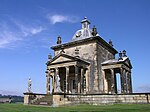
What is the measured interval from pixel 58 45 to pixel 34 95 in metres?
12.9

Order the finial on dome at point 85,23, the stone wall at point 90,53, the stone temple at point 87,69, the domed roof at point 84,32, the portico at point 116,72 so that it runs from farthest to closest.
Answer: the finial on dome at point 85,23
the domed roof at point 84,32
the stone wall at point 90,53
the portico at point 116,72
the stone temple at point 87,69

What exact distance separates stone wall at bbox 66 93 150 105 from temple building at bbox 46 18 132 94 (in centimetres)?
498

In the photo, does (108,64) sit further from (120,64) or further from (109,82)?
(109,82)

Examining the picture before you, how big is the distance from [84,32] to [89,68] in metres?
9.04

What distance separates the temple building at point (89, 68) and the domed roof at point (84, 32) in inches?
104

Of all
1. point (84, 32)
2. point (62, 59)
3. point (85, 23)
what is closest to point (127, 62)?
point (84, 32)

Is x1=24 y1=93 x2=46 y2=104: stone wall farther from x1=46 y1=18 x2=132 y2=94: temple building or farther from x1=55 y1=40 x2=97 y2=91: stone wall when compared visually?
x1=55 y1=40 x2=97 y2=91: stone wall

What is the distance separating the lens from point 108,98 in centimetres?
2162

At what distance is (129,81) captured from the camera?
3312 cm

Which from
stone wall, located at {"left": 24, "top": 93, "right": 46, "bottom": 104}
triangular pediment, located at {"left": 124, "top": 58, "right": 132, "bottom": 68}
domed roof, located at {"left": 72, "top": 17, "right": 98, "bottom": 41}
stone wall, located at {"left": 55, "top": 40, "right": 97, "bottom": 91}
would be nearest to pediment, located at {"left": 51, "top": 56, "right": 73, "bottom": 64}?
stone wall, located at {"left": 55, "top": 40, "right": 97, "bottom": 91}

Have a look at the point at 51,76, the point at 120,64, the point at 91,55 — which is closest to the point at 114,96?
the point at 120,64

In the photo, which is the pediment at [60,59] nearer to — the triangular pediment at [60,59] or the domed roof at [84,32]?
the triangular pediment at [60,59]

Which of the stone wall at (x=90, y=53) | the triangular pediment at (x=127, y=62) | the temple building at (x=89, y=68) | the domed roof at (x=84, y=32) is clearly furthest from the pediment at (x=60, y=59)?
the triangular pediment at (x=127, y=62)

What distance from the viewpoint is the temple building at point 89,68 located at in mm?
28719
